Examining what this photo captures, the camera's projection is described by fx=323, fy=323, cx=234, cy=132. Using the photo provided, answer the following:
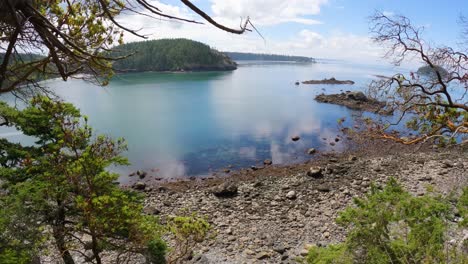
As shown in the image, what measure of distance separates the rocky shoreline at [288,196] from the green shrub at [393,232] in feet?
12.2

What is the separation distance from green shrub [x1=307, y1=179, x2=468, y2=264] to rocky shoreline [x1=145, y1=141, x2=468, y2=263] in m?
3.72

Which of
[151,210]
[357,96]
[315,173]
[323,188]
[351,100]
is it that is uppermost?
[357,96]

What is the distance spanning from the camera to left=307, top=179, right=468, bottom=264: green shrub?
5180 millimetres

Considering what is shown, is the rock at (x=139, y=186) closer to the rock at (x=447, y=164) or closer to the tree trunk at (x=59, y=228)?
the tree trunk at (x=59, y=228)

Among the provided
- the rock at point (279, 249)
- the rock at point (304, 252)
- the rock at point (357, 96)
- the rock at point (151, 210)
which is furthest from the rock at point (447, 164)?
the rock at point (357, 96)

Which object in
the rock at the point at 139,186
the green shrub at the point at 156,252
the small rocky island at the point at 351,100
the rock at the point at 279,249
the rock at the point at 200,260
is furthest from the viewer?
the small rocky island at the point at 351,100

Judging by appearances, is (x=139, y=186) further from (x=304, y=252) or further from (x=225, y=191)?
(x=304, y=252)

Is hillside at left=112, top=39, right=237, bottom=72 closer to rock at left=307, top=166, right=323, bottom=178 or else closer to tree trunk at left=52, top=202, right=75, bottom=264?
rock at left=307, top=166, right=323, bottom=178

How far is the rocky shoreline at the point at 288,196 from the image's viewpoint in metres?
11.2

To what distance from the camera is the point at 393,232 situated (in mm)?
5812

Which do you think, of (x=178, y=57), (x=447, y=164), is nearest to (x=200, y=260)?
(x=447, y=164)

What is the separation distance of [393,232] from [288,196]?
921 centimetres

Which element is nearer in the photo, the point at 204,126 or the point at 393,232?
the point at 393,232

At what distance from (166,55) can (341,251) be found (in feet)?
274
